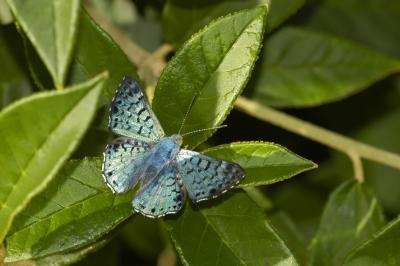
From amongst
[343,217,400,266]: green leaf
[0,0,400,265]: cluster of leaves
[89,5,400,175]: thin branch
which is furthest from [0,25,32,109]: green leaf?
[343,217,400,266]: green leaf

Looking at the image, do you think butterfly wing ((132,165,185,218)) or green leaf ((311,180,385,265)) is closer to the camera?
butterfly wing ((132,165,185,218))

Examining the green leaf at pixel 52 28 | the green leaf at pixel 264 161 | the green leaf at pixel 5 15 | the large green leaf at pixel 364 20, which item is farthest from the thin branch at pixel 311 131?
the green leaf at pixel 52 28

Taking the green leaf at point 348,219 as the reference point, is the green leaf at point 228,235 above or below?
above

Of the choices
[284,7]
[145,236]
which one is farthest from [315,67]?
[145,236]

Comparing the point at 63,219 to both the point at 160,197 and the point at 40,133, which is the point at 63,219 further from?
the point at 40,133

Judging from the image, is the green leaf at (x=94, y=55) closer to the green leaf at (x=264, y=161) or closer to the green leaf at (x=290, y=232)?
the green leaf at (x=264, y=161)

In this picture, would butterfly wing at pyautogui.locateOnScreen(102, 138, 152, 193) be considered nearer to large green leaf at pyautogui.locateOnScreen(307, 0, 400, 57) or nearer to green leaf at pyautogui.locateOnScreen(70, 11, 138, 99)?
green leaf at pyautogui.locateOnScreen(70, 11, 138, 99)
